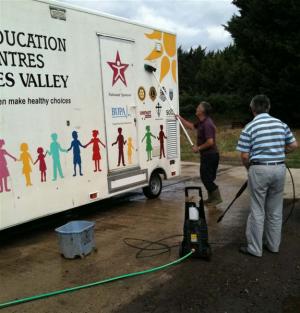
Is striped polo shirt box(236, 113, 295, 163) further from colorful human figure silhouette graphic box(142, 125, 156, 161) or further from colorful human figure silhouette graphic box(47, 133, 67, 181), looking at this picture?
colorful human figure silhouette graphic box(142, 125, 156, 161)

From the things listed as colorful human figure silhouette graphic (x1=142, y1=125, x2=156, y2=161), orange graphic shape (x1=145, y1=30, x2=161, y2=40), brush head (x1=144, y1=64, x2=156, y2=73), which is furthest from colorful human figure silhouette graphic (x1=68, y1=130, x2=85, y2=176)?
orange graphic shape (x1=145, y1=30, x2=161, y2=40)

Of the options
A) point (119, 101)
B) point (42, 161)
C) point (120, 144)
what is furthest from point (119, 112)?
point (42, 161)

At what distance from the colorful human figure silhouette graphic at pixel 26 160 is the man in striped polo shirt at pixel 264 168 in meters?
2.74

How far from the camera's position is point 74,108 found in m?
6.47

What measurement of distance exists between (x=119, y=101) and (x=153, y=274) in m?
3.45

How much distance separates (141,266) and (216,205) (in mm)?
3199

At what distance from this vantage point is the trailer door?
23.2 feet

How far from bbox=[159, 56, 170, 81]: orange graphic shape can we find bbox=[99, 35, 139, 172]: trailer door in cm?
96

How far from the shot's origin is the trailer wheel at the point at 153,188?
8492 mm

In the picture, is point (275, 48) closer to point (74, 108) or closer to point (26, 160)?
point (74, 108)

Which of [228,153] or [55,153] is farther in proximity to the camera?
[228,153]

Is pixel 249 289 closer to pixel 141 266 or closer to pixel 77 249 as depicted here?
pixel 141 266

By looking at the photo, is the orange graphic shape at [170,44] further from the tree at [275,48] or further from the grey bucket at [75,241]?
the tree at [275,48]

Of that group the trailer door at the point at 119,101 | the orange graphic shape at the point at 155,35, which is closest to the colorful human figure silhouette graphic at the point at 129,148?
the trailer door at the point at 119,101
